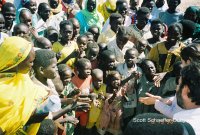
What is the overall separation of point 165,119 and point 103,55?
338 cm

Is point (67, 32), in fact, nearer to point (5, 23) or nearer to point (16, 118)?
point (5, 23)

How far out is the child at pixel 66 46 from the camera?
15.6 feet

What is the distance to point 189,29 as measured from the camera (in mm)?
5527

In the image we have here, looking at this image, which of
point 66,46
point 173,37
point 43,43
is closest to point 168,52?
point 173,37

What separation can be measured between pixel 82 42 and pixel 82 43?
0.02 metres

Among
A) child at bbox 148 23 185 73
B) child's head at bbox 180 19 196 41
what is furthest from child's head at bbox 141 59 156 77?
child's head at bbox 180 19 196 41

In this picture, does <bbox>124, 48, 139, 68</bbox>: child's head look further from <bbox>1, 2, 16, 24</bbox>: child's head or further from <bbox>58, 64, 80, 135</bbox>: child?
<bbox>1, 2, 16, 24</bbox>: child's head

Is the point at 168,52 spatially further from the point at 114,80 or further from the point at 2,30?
the point at 2,30

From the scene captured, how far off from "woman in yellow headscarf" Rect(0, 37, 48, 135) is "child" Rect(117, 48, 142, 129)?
1.64m

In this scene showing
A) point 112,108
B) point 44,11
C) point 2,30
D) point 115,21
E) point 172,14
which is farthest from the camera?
point 172,14

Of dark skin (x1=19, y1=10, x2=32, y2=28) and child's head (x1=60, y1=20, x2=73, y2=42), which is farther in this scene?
dark skin (x1=19, y1=10, x2=32, y2=28)

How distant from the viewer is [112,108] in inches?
160

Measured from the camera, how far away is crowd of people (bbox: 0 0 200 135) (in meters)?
2.20

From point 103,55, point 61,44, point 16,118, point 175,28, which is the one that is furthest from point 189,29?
point 16,118
